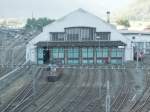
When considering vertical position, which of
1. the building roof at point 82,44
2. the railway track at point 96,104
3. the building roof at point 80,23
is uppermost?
the building roof at point 80,23

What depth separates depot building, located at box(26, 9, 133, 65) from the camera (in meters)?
58.0

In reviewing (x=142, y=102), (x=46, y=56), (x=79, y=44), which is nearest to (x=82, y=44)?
(x=79, y=44)

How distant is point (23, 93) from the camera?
40406mm

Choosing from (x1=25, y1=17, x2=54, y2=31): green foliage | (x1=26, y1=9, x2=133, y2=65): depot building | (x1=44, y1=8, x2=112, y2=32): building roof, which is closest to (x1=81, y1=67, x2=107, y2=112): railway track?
(x1=26, y1=9, x2=133, y2=65): depot building

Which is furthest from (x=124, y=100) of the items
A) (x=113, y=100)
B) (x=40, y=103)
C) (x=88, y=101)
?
(x=40, y=103)

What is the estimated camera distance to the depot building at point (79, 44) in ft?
190

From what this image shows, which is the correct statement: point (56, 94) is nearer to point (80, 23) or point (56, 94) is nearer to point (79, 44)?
point (79, 44)

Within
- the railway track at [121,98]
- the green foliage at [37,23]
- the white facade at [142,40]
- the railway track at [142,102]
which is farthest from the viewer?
the green foliage at [37,23]

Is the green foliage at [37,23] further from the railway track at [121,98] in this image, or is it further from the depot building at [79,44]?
the railway track at [121,98]

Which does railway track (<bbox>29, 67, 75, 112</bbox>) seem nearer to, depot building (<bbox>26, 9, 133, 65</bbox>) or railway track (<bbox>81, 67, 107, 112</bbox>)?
railway track (<bbox>81, 67, 107, 112</bbox>)

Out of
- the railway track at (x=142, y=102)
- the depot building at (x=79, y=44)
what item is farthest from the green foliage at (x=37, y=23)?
the railway track at (x=142, y=102)

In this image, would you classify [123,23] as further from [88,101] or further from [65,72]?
[88,101]

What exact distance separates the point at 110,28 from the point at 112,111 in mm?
27504

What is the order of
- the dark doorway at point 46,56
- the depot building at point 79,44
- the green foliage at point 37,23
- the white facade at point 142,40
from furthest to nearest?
the green foliage at point 37,23, the white facade at point 142,40, the dark doorway at point 46,56, the depot building at point 79,44
